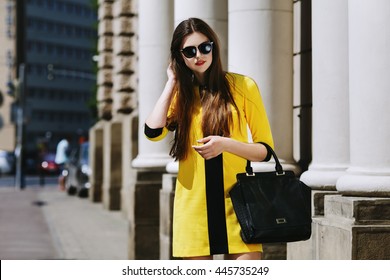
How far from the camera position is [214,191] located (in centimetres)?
431

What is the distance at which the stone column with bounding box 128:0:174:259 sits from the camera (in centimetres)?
1061

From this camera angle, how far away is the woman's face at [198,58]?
4402mm

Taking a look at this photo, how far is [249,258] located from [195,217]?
303 millimetres

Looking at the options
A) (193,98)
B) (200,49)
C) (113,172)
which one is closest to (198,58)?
(200,49)

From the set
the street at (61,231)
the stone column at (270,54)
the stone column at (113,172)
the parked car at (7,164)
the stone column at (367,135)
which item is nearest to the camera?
the stone column at (367,135)

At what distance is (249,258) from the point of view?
14.4 feet

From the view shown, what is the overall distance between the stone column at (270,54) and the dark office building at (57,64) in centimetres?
10998

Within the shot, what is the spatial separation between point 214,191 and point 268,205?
0.24 metres

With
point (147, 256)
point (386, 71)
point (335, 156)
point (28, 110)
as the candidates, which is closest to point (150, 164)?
point (147, 256)

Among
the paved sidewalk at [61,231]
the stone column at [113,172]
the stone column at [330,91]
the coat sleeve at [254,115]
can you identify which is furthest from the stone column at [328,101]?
the stone column at [113,172]

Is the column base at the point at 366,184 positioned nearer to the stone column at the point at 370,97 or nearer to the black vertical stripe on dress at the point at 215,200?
the stone column at the point at 370,97

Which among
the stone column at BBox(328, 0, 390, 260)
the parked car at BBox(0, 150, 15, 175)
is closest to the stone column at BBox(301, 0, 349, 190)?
the stone column at BBox(328, 0, 390, 260)

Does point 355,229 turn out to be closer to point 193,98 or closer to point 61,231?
point 193,98

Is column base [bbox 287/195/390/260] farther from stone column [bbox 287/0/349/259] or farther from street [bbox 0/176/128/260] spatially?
street [bbox 0/176/128/260]
